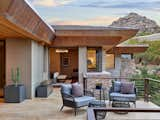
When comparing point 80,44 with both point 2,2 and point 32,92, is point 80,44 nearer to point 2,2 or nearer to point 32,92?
point 32,92

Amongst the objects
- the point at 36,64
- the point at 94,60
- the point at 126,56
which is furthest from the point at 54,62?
the point at 36,64

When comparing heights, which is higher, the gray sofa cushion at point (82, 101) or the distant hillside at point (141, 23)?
the distant hillside at point (141, 23)

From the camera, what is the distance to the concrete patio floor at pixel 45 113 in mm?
7328

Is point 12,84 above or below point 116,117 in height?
above

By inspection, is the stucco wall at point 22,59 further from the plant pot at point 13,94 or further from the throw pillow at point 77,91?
the throw pillow at point 77,91

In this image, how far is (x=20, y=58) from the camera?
1051 centimetres

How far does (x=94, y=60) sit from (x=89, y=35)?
2116 mm

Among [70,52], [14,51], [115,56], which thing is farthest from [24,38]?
[115,56]

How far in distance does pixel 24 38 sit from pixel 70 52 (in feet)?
23.7

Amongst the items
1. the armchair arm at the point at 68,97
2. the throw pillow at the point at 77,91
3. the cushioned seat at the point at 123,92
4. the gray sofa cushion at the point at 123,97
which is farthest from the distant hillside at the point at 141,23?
the armchair arm at the point at 68,97

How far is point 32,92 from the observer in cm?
1061

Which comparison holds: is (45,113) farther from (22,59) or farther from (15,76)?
(22,59)

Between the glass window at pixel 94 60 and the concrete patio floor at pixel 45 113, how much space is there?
5.11 m

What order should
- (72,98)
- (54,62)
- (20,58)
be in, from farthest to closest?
(54,62)
(20,58)
(72,98)
